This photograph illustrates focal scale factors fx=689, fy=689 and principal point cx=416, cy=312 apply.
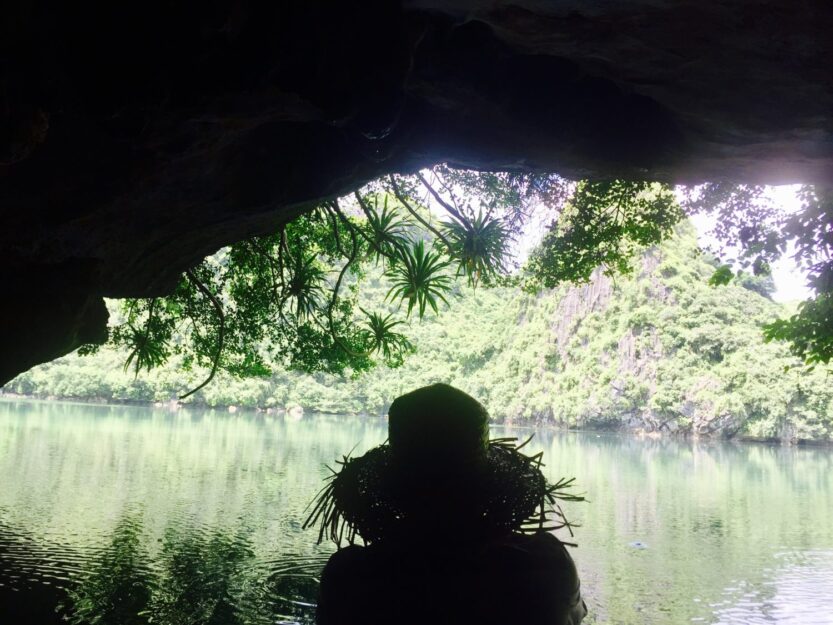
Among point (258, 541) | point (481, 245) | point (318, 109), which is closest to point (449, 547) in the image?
point (318, 109)

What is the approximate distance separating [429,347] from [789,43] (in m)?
55.5

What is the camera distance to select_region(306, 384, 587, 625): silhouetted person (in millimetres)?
1413

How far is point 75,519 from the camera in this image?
9492 millimetres

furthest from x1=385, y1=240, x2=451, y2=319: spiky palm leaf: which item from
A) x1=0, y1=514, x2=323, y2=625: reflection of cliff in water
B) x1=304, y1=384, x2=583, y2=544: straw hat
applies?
x1=304, y1=384, x2=583, y2=544: straw hat

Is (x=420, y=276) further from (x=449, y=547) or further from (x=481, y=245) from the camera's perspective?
(x=449, y=547)

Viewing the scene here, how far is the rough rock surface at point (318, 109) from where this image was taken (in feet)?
8.69

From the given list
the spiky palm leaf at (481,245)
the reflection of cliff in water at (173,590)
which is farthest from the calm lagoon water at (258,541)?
the spiky palm leaf at (481,245)

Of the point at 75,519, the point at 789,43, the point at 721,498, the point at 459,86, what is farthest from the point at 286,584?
the point at 721,498

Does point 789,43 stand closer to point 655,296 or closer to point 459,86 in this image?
point 459,86

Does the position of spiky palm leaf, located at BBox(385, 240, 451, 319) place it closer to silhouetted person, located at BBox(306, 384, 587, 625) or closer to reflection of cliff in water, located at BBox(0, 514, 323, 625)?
reflection of cliff in water, located at BBox(0, 514, 323, 625)

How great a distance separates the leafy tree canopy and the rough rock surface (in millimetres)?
1243

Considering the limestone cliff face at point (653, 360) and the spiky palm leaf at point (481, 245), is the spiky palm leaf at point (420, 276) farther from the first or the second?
the limestone cliff face at point (653, 360)

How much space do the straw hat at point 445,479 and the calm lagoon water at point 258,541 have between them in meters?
0.89

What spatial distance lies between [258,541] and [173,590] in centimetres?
253
